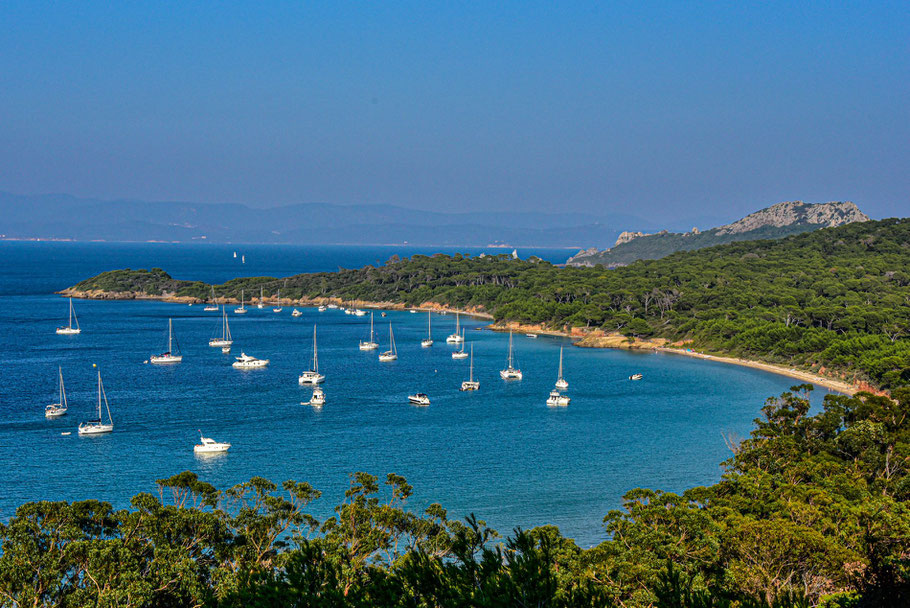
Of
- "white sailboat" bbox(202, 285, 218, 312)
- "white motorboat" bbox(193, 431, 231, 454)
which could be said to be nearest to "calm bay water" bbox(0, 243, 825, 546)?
"white motorboat" bbox(193, 431, 231, 454)

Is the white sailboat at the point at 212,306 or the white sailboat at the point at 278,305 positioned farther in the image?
the white sailboat at the point at 278,305

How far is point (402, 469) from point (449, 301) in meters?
86.4

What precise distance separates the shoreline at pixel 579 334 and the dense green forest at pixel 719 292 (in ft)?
3.74

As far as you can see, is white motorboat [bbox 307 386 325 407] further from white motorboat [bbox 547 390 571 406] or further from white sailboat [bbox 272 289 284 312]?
white sailboat [bbox 272 289 284 312]

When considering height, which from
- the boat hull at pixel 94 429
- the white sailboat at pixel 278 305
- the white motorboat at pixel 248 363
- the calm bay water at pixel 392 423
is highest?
the white sailboat at pixel 278 305

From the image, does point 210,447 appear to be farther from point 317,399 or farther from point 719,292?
point 719,292

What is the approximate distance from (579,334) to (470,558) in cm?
8272

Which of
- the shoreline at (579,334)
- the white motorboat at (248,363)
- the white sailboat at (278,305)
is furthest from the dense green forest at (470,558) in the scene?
the white sailboat at (278,305)

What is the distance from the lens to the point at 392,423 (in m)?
51.6

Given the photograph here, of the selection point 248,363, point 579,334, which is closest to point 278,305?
point 579,334

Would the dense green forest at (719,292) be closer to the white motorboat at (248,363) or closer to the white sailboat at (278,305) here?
the white sailboat at (278,305)

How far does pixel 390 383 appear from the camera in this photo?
216 ft

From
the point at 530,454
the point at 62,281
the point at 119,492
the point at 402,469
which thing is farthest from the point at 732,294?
the point at 62,281

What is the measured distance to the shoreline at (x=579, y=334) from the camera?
64.7m
